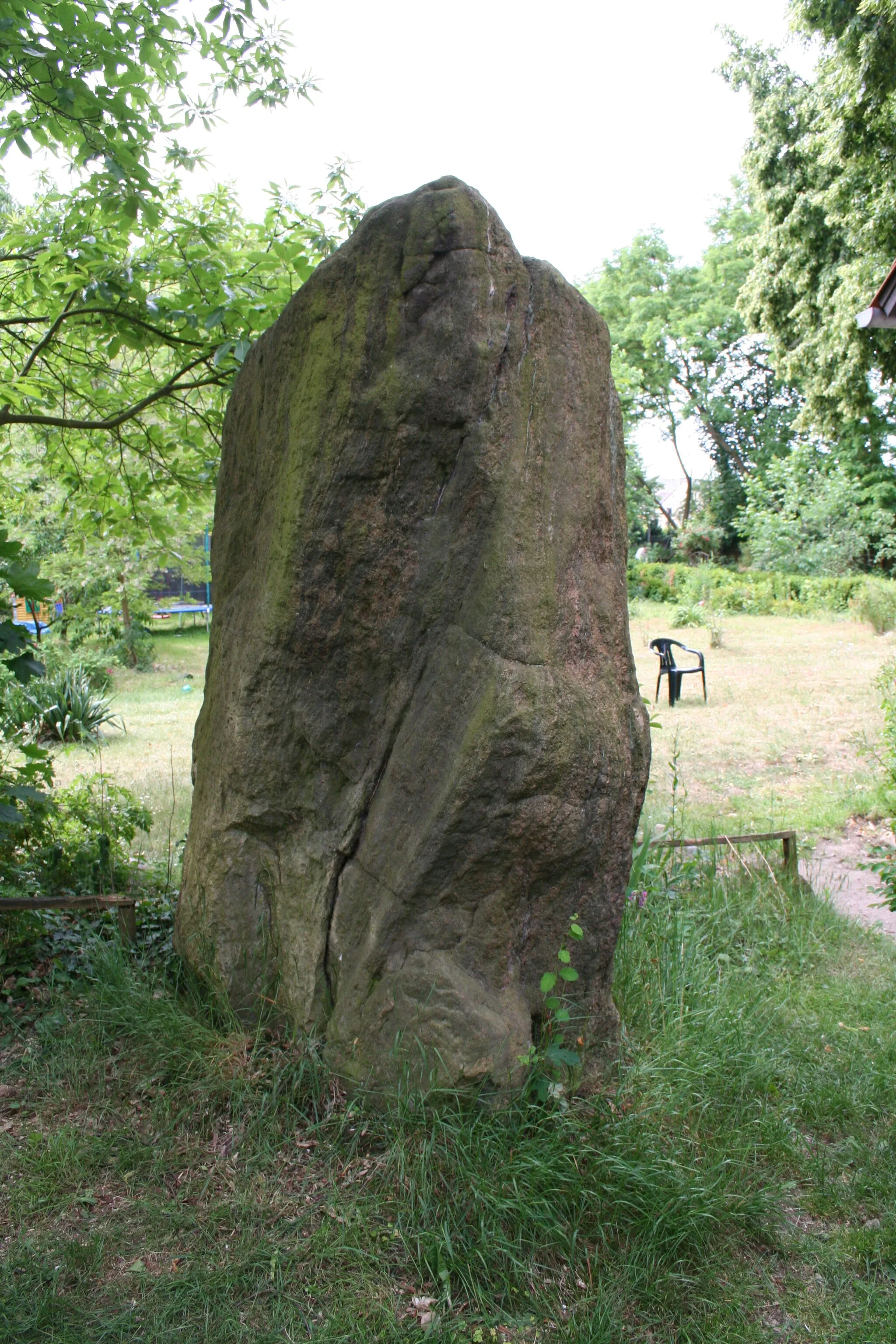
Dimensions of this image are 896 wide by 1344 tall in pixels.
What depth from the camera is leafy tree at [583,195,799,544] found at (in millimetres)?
37188

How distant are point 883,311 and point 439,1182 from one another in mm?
8929

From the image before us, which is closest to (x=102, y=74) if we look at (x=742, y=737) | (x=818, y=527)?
(x=742, y=737)

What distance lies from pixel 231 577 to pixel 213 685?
0.39 metres

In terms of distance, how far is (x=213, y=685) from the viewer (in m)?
3.50

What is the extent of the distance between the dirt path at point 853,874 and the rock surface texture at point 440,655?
2.56 meters

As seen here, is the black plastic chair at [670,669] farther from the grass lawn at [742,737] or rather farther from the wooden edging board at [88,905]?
the wooden edging board at [88,905]

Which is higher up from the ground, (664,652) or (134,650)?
→ (664,652)

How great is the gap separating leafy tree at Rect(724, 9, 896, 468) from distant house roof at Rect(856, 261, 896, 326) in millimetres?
8175

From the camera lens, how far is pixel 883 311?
29.6ft

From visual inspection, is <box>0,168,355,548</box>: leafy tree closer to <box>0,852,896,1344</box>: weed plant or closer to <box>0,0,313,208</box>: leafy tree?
<box>0,0,313,208</box>: leafy tree

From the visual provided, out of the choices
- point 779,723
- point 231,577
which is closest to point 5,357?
point 231,577

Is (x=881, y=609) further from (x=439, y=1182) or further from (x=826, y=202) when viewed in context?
(x=439, y=1182)

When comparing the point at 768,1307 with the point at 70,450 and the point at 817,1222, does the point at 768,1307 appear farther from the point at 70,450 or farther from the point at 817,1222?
the point at 70,450

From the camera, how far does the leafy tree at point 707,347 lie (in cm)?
3719
